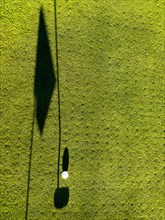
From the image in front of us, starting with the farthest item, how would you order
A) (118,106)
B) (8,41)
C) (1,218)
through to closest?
(118,106), (8,41), (1,218)

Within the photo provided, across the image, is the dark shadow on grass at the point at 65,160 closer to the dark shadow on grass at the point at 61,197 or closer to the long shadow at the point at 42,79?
the dark shadow on grass at the point at 61,197

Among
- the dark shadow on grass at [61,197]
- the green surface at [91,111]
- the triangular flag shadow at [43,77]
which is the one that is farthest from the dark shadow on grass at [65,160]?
the triangular flag shadow at [43,77]

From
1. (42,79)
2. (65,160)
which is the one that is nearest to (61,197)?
(65,160)

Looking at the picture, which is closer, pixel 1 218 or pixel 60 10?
pixel 1 218

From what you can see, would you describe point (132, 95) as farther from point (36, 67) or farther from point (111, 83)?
point (36, 67)

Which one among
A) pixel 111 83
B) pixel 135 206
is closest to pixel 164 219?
pixel 135 206

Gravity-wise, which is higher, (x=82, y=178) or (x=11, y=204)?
(x=82, y=178)
